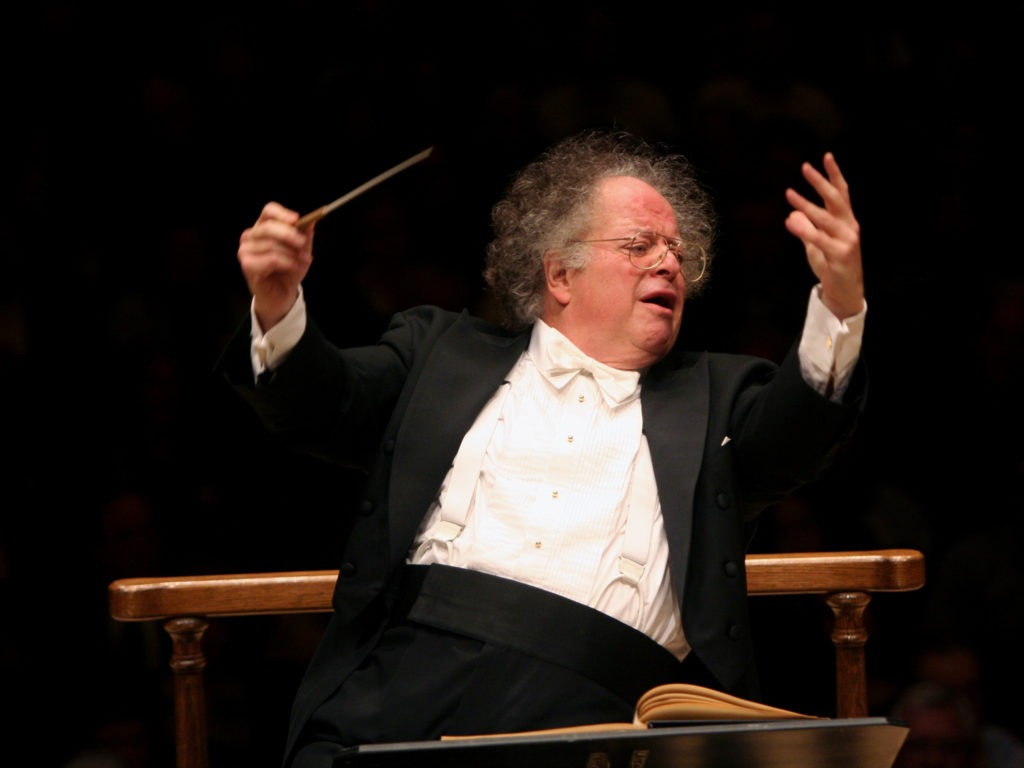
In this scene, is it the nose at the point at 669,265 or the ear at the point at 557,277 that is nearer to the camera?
the nose at the point at 669,265

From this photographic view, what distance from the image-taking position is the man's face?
237 centimetres

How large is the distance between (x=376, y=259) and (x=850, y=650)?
189 cm

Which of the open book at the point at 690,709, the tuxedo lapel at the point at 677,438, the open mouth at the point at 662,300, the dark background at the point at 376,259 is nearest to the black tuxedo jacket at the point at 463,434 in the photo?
the tuxedo lapel at the point at 677,438

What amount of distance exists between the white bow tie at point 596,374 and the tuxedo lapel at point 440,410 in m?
0.08

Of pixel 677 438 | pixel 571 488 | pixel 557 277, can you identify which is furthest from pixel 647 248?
pixel 571 488

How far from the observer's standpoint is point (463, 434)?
2293mm

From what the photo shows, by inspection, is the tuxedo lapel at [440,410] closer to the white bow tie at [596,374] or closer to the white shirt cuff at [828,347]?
the white bow tie at [596,374]

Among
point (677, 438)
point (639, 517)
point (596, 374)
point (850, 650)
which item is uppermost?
point (596, 374)

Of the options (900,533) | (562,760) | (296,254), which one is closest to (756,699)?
(562,760)

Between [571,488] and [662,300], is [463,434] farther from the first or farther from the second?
[662,300]

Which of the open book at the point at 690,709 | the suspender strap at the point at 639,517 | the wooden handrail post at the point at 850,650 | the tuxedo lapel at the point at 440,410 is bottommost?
the wooden handrail post at the point at 850,650

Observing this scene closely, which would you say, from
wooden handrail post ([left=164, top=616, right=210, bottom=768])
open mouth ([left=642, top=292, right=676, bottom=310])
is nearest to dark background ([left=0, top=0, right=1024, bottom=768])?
wooden handrail post ([left=164, top=616, right=210, bottom=768])

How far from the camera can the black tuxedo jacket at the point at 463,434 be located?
211 centimetres

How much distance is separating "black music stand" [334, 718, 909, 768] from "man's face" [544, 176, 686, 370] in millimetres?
805
